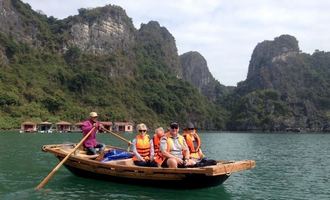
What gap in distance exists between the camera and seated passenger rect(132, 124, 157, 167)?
16.5 metres

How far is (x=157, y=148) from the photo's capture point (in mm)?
16516

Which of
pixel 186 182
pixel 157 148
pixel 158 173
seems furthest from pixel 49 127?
pixel 186 182

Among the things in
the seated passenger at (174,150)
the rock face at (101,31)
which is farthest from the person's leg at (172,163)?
the rock face at (101,31)

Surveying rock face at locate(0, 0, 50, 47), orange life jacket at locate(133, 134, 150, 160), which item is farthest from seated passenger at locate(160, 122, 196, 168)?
rock face at locate(0, 0, 50, 47)

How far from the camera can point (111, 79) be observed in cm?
15462

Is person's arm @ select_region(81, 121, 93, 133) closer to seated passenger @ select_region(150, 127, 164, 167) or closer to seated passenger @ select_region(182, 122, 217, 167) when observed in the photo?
seated passenger @ select_region(150, 127, 164, 167)

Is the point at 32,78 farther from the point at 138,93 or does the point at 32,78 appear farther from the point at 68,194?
the point at 68,194

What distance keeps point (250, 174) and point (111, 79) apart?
134285 mm

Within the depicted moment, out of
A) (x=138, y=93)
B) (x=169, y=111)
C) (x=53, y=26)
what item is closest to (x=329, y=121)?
(x=169, y=111)

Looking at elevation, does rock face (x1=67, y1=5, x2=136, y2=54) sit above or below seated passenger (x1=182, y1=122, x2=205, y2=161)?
above

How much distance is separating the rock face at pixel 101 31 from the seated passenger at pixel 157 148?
145327 mm

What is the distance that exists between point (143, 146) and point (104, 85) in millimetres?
131969

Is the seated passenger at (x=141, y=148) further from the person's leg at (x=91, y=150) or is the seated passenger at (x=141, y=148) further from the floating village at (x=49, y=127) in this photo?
the floating village at (x=49, y=127)

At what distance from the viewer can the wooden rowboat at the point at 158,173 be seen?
593 inches
